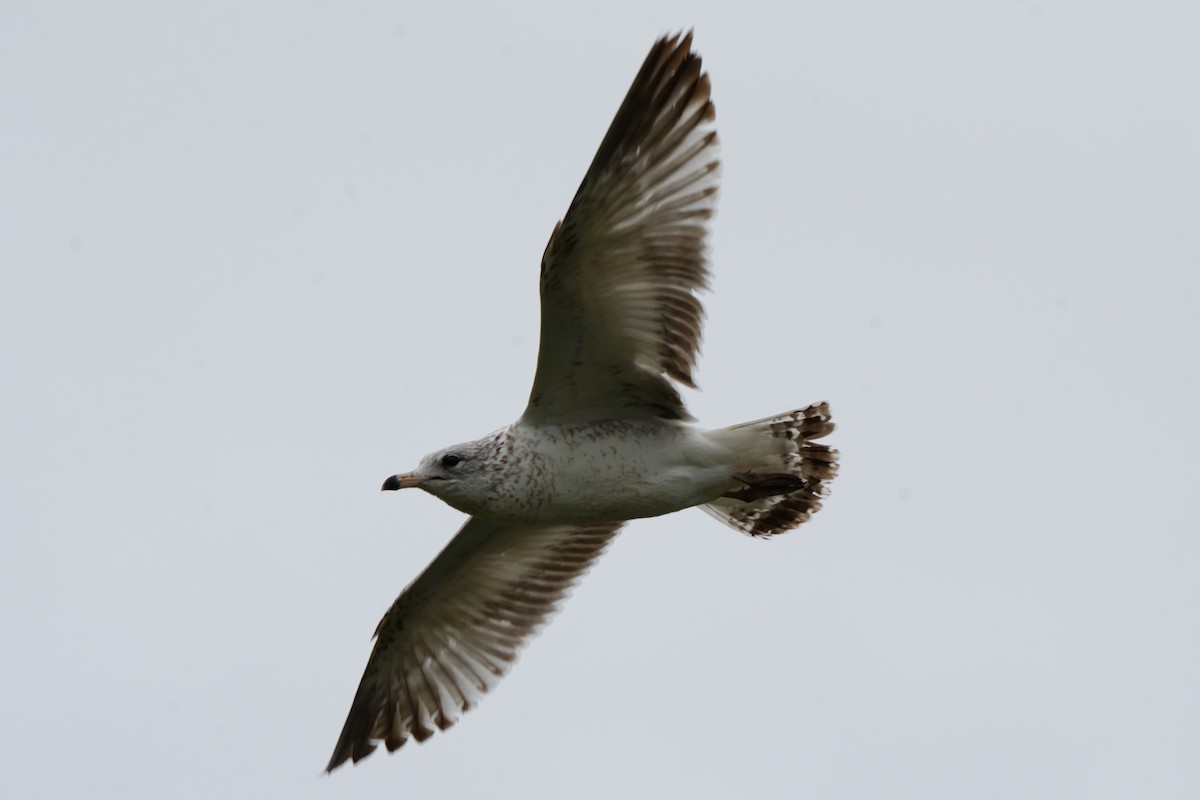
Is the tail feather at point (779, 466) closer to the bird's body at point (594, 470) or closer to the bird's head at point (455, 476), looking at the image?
the bird's body at point (594, 470)

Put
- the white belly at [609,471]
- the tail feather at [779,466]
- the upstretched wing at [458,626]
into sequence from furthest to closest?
the upstretched wing at [458,626], the tail feather at [779,466], the white belly at [609,471]

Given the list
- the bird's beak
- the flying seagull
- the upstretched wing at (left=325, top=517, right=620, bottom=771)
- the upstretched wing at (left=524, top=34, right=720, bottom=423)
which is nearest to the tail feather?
the flying seagull

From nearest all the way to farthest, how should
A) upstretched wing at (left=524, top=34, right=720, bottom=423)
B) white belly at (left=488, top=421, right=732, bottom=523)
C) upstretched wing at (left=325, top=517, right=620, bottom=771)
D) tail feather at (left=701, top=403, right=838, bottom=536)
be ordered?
upstretched wing at (left=524, top=34, right=720, bottom=423) < white belly at (left=488, top=421, right=732, bottom=523) < tail feather at (left=701, top=403, right=838, bottom=536) < upstretched wing at (left=325, top=517, right=620, bottom=771)

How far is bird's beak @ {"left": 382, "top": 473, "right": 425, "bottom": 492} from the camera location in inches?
427

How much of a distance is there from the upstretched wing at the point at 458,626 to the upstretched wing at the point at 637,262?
1.79 metres

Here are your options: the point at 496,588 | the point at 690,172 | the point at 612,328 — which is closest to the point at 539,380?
the point at 612,328

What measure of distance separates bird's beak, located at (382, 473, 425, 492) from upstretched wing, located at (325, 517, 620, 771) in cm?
148

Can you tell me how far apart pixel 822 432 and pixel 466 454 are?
Answer: 222 centimetres

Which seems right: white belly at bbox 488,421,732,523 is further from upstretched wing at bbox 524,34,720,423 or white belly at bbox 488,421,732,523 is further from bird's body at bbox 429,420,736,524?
upstretched wing at bbox 524,34,720,423

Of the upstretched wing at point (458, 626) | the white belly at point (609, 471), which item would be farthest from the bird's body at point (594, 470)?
the upstretched wing at point (458, 626)

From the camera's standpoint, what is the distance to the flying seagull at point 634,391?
10.1 meters

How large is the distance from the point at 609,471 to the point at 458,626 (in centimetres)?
256

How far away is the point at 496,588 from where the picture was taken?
41.4ft

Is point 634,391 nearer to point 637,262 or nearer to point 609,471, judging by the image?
point 609,471
